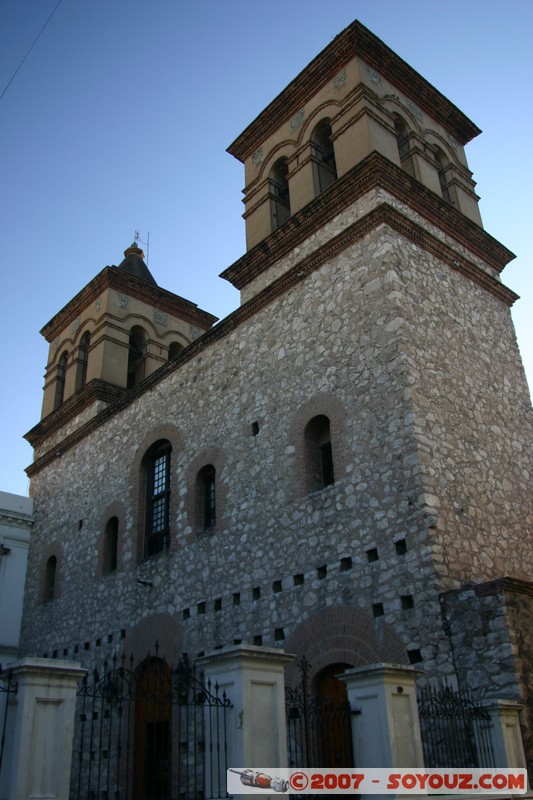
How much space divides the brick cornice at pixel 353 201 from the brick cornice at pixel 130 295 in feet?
23.6

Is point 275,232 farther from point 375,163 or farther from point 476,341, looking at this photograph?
point 476,341

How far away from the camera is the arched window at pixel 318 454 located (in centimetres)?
1211

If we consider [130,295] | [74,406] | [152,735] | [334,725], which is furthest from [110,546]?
[334,725]

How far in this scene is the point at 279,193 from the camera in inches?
643

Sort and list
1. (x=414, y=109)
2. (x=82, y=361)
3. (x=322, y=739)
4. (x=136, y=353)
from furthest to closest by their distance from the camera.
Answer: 1. (x=136, y=353)
2. (x=82, y=361)
3. (x=414, y=109)
4. (x=322, y=739)

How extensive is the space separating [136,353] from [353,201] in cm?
1105

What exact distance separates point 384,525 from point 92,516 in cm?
969

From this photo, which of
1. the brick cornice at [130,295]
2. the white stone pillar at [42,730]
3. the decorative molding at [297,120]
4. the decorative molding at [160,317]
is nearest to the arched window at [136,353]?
the decorative molding at [160,317]

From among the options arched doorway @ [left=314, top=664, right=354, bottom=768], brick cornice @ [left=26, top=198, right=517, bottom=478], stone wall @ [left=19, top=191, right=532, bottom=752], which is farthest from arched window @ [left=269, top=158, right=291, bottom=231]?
arched doorway @ [left=314, top=664, right=354, bottom=768]

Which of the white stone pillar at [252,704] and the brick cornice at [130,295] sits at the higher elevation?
the brick cornice at [130,295]

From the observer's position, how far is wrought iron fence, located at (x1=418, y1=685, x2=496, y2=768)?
804cm

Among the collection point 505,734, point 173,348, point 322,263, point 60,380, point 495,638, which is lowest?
point 505,734

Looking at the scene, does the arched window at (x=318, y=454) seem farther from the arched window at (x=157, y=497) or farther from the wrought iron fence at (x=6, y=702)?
the wrought iron fence at (x=6, y=702)

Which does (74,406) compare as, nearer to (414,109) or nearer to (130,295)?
(130,295)
